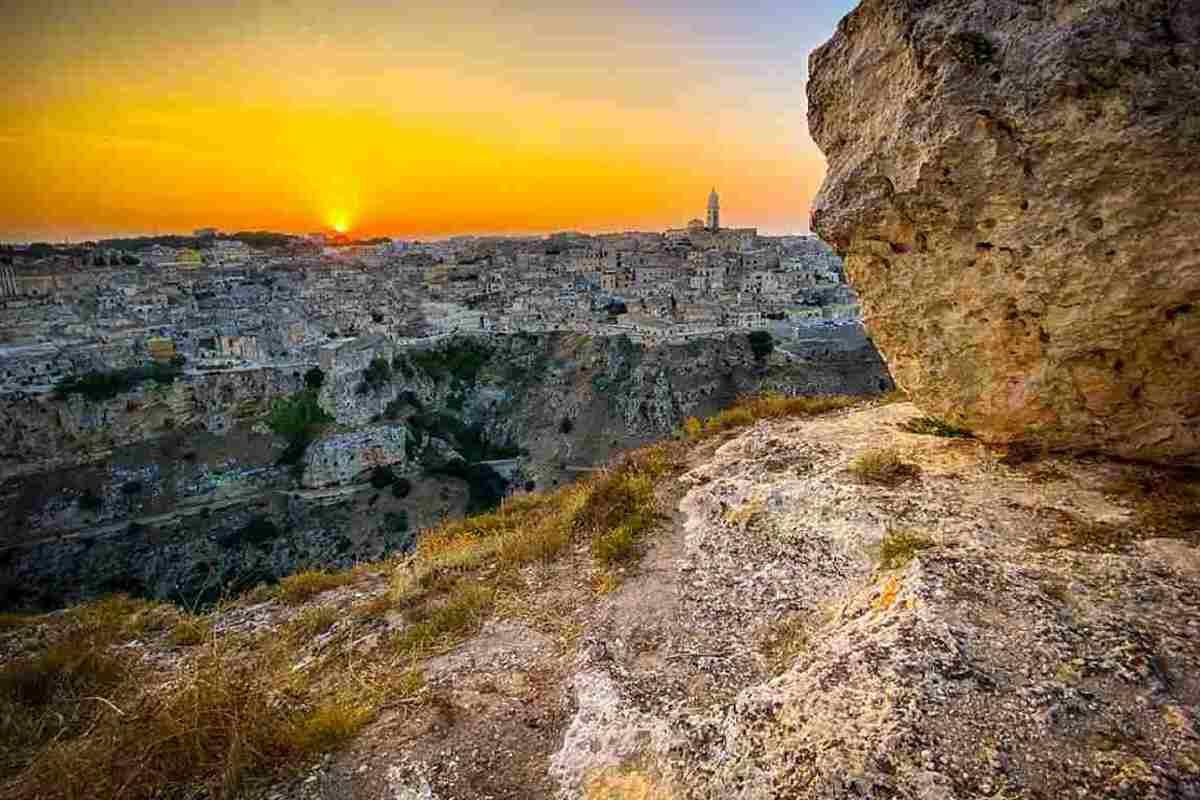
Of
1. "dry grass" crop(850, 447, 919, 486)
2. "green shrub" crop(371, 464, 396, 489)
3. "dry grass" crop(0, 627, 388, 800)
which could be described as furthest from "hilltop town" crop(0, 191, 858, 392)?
"dry grass" crop(0, 627, 388, 800)

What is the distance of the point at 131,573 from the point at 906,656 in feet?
107

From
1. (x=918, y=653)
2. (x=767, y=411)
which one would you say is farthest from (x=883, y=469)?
(x=767, y=411)

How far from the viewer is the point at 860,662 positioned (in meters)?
2.48

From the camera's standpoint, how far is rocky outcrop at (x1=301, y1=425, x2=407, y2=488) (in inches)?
1270

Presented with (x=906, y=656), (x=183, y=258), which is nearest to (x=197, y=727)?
(x=906, y=656)

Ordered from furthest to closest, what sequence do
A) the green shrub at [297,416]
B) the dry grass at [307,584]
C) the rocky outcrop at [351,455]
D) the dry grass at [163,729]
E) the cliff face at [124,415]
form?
the green shrub at [297,416] < the rocky outcrop at [351,455] < the cliff face at [124,415] < the dry grass at [307,584] < the dry grass at [163,729]

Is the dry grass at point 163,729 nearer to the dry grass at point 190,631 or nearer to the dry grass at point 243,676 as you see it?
the dry grass at point 243,676

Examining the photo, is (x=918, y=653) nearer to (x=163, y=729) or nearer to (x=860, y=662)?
(x=860, y=662)

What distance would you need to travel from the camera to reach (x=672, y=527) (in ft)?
16.3

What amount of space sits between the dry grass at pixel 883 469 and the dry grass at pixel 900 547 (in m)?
0.92

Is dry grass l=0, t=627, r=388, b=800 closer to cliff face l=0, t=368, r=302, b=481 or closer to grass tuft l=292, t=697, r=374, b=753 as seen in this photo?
grass tuft l=292, t=697, r=374, b=753

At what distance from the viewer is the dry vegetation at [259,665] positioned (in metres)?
2.67

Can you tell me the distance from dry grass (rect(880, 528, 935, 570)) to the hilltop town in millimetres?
37940

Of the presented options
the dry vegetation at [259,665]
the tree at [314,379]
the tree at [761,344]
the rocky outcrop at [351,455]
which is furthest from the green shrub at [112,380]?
the tree at [761,344]
